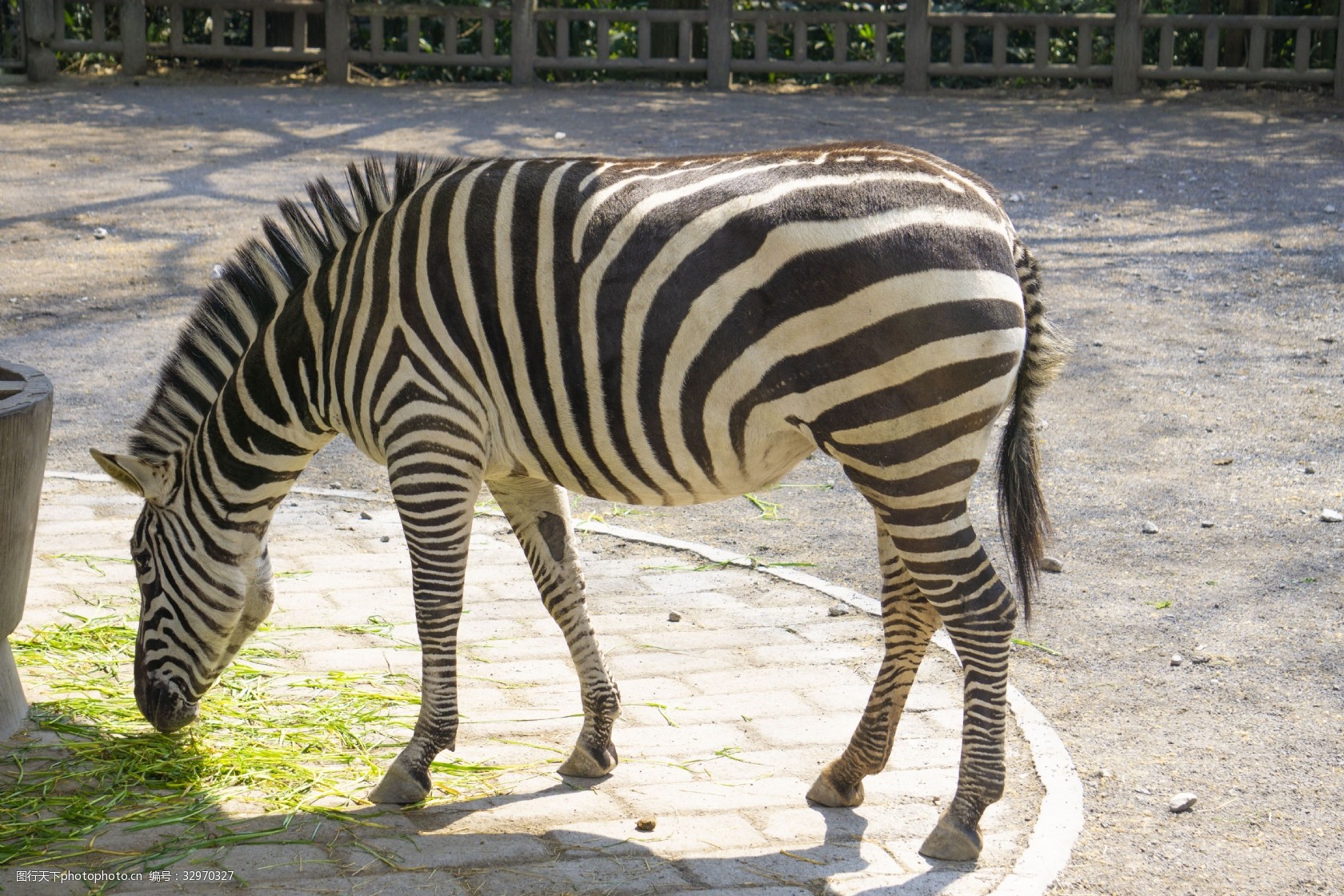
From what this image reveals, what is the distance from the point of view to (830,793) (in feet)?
13.1

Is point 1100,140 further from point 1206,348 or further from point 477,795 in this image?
point 477,795

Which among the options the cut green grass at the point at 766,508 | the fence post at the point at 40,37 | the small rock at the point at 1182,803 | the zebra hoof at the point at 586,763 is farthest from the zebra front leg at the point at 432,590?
the fence post at the point at 40,37

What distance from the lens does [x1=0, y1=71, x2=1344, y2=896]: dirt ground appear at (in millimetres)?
4363

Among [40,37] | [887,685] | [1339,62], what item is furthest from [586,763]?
[40,37]

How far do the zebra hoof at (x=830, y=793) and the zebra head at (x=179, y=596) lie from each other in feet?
6.11

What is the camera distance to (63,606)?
525 cm

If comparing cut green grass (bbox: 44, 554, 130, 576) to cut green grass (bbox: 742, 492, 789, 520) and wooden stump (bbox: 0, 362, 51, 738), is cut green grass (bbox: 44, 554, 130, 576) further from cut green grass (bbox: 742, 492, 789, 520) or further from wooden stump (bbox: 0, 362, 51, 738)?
cut green grass (bbox: 742, 492, 789, 520)

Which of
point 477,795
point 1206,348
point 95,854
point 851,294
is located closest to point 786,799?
point 477,795

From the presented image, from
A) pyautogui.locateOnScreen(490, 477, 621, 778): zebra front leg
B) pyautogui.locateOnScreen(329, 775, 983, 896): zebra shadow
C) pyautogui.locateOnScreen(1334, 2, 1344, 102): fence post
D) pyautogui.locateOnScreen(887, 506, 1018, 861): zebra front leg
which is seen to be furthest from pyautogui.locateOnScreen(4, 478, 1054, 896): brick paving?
pyautogui.locateOnScreen(1334, 2, 1344, 102): fence post

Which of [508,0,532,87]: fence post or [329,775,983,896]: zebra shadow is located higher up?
[508,0,532,87]: fence post

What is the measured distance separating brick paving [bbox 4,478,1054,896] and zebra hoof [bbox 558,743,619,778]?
35 millimetres

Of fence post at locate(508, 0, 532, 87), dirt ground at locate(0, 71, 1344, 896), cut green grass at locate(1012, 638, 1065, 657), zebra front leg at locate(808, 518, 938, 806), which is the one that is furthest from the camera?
fence post at locate(508, 0, 532, 87)

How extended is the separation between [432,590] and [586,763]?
74 cm

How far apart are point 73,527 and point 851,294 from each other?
4155 millimetres
